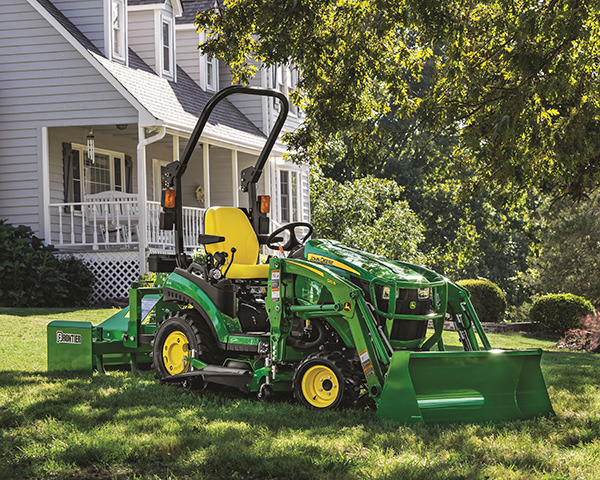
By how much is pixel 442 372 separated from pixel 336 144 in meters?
27.6

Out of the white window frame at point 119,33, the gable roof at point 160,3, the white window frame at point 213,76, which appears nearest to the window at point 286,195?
the white window frame at point 213,76

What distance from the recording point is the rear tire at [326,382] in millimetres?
5711

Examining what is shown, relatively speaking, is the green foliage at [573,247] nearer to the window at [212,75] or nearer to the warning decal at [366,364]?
the window at [212,75]

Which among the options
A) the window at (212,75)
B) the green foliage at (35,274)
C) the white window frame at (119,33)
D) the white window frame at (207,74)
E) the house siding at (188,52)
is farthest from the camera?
the window at (212,75)

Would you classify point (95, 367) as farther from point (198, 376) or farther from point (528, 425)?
point (528, 425)

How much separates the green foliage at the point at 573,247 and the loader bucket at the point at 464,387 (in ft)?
59.6

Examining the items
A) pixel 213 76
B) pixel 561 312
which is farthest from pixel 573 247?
pixel 213 76

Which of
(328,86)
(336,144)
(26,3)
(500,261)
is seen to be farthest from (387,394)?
(500,261)

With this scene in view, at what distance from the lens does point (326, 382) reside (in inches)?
232

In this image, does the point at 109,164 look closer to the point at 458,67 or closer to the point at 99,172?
the point at 99,172

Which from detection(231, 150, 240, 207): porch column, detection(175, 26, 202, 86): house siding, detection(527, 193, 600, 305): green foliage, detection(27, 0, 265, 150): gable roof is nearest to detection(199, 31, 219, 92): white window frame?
detection(175, 26, 202, 86): house siding

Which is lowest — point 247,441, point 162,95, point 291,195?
point 247,441

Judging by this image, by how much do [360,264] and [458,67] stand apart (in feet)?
18.0


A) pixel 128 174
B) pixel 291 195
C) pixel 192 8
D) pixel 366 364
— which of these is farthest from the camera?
pixel 291 195
